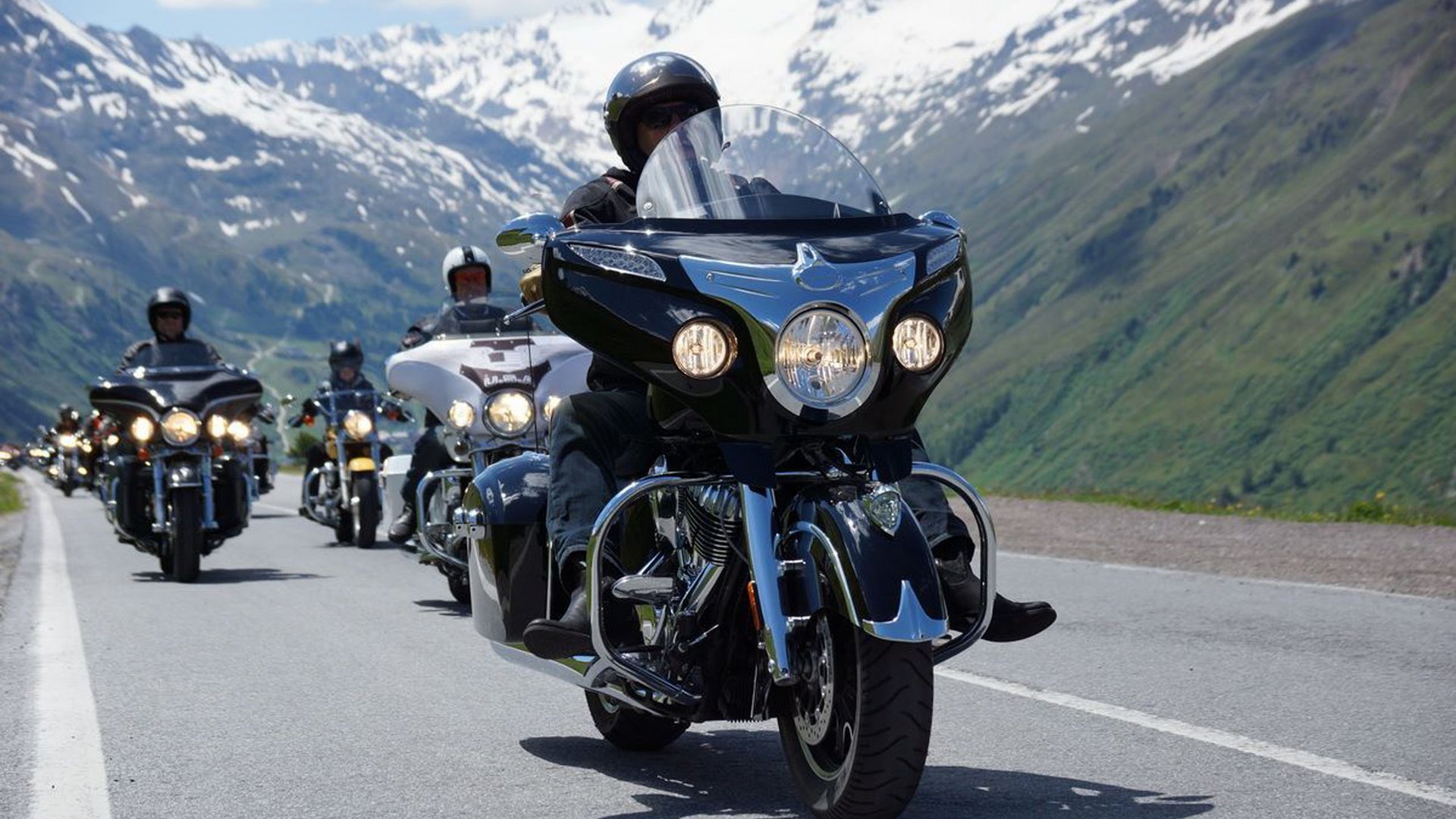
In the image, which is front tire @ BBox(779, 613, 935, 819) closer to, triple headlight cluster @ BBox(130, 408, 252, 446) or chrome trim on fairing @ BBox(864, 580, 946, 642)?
chrome trim on fairing @ BBox(864, 580, 946, 642)

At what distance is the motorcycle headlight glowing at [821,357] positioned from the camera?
4461 millimetres

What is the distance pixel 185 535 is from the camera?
13.5m

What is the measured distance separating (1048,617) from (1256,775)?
856 millimetres

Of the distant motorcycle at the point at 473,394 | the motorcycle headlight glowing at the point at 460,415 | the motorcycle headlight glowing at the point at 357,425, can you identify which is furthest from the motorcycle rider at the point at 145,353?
the motorcycle headlight glowing at the point at 460,415

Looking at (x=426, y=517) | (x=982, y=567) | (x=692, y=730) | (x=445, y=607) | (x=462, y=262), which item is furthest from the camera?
(x=462, y=262)

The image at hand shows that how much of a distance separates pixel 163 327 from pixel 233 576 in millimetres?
2072

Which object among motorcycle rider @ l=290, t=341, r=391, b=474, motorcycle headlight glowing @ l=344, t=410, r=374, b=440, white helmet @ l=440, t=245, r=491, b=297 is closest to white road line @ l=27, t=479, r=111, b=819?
white helmet @ l=440, t=245, r=491, b=297

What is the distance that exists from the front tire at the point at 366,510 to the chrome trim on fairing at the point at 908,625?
13.0 metres

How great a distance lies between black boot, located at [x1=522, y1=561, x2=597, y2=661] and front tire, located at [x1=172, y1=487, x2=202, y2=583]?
29.4ft

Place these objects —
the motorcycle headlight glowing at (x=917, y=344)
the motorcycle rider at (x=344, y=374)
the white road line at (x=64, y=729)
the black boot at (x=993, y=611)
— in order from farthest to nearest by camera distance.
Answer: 1. the motorcycle rider at (x=344, y=374)
2. the white road line at (x=64, y=729)
3. the black boot at (x=993, y=611)
4. the motorcycle headlight glowing at (x=917, y=344)

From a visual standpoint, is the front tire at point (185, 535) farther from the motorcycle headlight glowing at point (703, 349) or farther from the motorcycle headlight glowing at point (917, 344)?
the motorcycle headlight glowing at point (917, 344)

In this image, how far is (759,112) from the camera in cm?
522

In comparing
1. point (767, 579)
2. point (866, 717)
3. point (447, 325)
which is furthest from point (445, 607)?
point (866, 717)

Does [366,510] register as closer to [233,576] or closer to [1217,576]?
[233,576]
